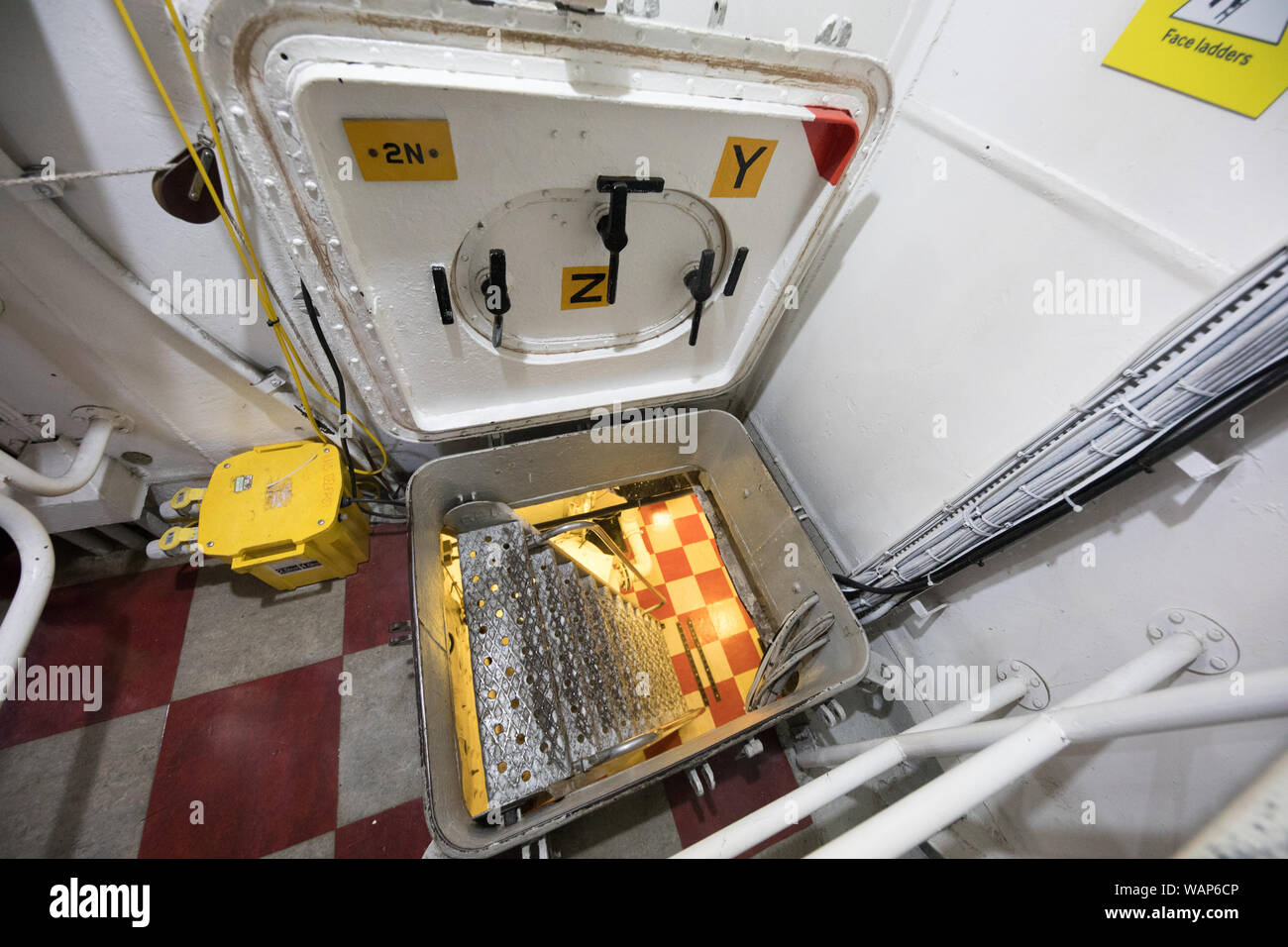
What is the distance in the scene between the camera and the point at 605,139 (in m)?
0.70

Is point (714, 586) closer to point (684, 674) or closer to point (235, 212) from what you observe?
point (684, 674)

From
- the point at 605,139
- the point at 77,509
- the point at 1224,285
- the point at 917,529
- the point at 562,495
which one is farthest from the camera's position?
the point at 562,495

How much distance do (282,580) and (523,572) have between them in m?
0.76

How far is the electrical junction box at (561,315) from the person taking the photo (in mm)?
576

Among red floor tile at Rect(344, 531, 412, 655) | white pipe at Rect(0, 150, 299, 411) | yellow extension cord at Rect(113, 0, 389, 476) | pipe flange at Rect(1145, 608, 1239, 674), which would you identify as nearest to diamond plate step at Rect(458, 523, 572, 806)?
red floor tile at Rect(344, 531, 412, 655)

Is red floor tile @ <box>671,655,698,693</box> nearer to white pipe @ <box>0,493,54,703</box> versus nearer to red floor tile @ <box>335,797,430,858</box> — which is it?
red floor tile @ <box>335,797,430,858</box>

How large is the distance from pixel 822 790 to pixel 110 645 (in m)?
1.97

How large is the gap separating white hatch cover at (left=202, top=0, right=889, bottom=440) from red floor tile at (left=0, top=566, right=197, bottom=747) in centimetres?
109

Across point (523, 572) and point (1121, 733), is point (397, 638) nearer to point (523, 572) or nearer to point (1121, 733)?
point (523, 572)

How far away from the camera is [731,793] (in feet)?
4.33

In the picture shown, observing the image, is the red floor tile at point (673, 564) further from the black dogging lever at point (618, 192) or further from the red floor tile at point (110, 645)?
the red floor tile at point (110, 645)

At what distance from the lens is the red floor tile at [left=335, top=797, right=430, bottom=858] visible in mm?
1143

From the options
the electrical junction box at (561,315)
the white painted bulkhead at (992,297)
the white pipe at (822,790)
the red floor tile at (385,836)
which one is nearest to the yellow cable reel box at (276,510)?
the white painted bulkhead at (992,297)
